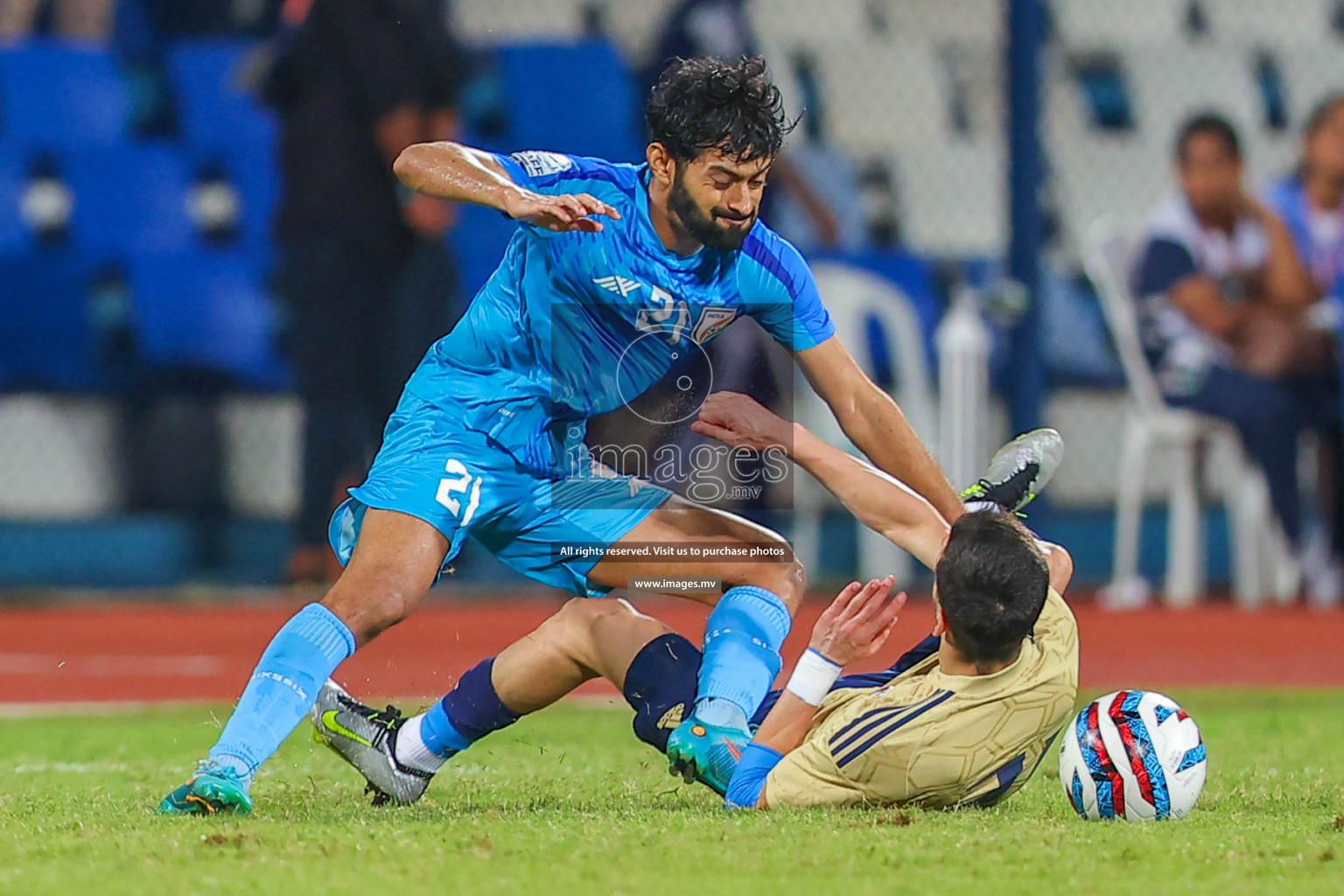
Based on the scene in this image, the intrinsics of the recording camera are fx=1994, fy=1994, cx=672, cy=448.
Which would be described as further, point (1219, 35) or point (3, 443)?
point (1219, 35)

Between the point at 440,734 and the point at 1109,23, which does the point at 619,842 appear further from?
the point at 1109,23

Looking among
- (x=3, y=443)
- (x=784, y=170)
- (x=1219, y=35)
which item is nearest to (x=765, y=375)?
(x=784, y=170)

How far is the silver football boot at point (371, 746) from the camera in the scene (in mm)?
4730

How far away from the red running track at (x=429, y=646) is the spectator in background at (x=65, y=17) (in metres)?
3.20

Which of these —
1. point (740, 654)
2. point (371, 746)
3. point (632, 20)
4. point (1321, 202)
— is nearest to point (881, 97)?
point (632, 20)

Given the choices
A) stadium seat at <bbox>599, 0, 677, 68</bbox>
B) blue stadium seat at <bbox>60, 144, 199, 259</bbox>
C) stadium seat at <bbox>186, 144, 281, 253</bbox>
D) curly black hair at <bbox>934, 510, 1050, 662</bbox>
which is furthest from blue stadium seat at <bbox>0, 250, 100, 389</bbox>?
curly black hair at <bbox>934, 510, 1050, 662</bbox>

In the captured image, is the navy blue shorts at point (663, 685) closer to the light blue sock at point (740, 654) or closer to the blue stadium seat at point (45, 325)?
the light blue sock at point (740, 654)

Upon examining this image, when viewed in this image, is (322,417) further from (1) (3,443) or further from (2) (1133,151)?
(2) (1133,151)

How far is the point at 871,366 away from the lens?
413 inches

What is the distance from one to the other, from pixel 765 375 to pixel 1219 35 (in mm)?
6070

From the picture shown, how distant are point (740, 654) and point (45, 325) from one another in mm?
6408

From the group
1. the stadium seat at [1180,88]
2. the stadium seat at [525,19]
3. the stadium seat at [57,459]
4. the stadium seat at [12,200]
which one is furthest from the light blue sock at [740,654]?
the stadium seat at [1180,88]

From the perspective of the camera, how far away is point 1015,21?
10.4 metres

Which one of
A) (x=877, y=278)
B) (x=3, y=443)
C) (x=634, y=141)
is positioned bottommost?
(x=3, y=443)
